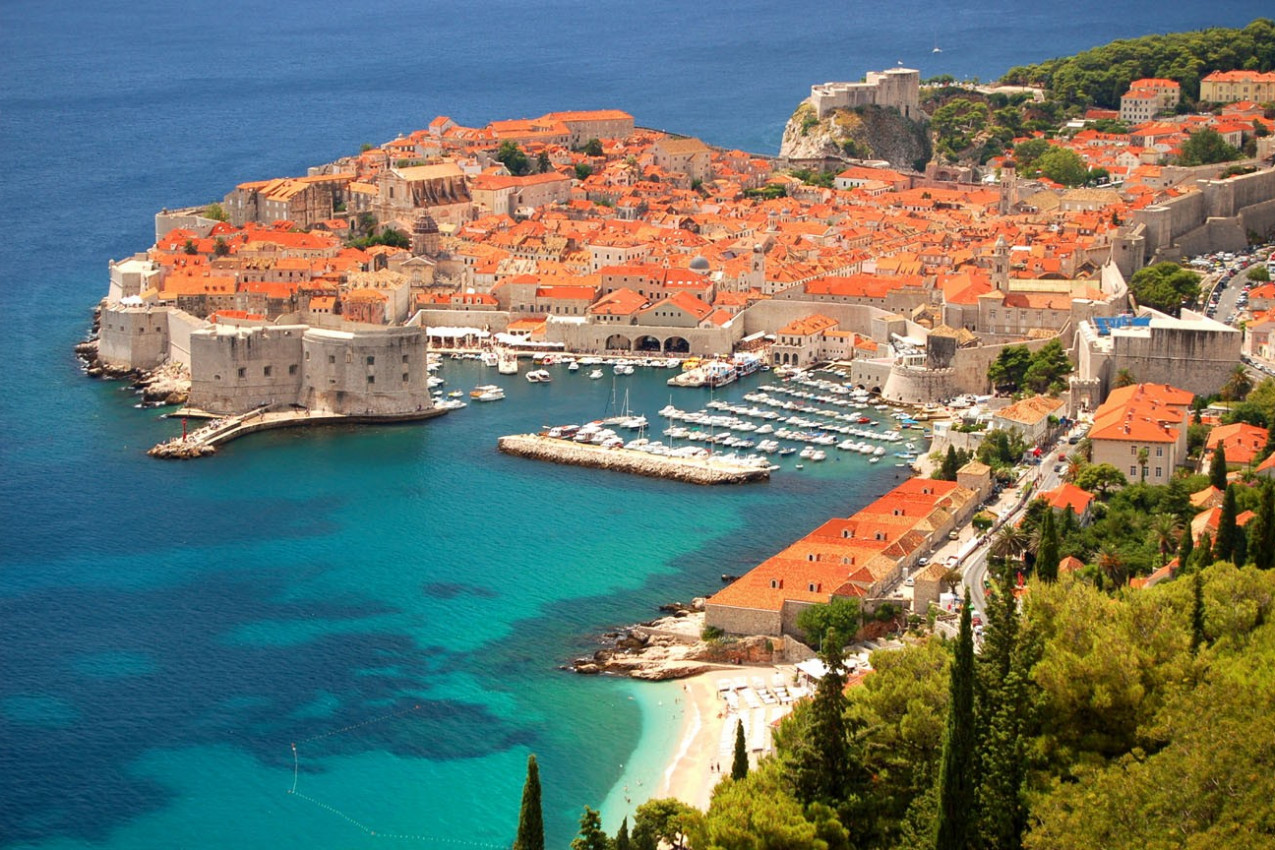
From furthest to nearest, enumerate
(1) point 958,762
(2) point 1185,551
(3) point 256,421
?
(3) point 256,421 → (2) point 1185,551 → (1) point 958,762

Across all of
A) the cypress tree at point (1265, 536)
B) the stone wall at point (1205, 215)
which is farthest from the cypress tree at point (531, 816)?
the stone wall at point (1205, 215)

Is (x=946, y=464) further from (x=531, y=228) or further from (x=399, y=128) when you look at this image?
(x=399, y=128)

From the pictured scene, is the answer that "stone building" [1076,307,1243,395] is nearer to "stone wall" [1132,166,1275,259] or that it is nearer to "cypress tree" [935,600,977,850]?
"stone wall" [1132,166,1275,259]

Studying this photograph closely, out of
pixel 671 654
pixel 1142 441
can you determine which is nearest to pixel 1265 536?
pixel 671 654

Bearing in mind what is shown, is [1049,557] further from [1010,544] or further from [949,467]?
[949,467]

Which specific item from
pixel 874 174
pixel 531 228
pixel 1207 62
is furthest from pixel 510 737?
pixel 1207 62

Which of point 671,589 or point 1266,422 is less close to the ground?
point 1266,422
